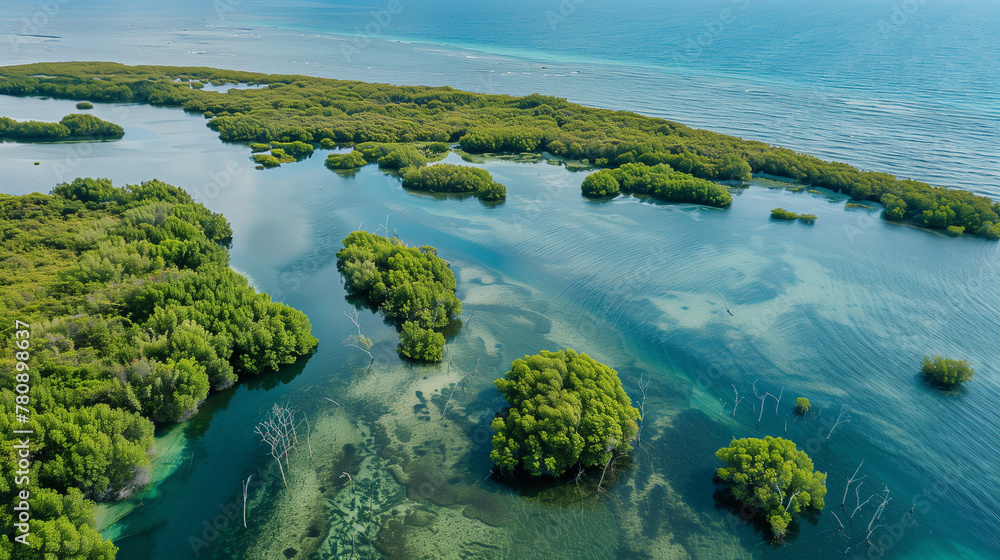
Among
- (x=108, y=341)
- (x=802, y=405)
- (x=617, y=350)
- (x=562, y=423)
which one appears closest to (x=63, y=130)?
(x=108, y=341)

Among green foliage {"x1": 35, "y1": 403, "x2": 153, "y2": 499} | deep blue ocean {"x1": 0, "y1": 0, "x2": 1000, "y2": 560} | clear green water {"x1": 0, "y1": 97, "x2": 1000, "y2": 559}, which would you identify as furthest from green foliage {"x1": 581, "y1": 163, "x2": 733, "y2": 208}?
green foliage {"x1": 35, "y1": 403, "x2": 153, "y2": 499}

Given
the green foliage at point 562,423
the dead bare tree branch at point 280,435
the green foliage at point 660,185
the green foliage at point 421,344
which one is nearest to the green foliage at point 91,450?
the dead bare tree branch at point 280,435

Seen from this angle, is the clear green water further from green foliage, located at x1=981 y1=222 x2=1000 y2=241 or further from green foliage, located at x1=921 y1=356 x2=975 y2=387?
green foliage, located at x1=981 y1=222 x2=1000 y2=241

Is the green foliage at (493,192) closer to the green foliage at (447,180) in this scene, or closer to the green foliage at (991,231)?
the green foliage at (447,180)

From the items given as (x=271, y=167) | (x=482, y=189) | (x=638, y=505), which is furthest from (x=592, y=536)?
(x=271, y=167)

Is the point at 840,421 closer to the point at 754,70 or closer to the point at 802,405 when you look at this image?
the point at 802,405

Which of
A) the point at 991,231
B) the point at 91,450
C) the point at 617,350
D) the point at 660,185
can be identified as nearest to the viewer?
the point at 91,450
